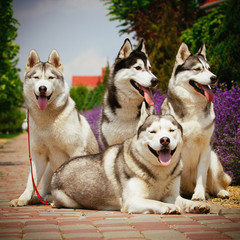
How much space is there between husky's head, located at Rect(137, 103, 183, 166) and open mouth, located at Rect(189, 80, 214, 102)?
3.34 ft

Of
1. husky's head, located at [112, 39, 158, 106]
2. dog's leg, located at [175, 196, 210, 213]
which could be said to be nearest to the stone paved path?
dog's leg, located at [175, 196, 210, 213]

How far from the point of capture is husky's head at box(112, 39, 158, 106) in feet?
18.4

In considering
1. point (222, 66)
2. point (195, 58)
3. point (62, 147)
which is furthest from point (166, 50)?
point (62, 147)

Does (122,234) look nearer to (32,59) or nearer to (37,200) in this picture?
(37,200)

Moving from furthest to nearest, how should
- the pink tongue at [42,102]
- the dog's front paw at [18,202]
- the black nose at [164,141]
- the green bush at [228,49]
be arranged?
the green bush at [228,49], the pink tongue at [42,102], the dog's front paw at [18,202], the black nose at [164,141]

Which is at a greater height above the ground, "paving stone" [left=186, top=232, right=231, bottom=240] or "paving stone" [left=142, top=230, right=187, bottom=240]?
"paving stone" [left=186, top=232, right=231, bottom=240]

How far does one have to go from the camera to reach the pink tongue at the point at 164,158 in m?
4.42

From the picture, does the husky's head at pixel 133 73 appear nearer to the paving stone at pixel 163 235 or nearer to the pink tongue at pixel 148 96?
the pink tongue at pixel 148 96

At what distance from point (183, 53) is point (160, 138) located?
197 cm

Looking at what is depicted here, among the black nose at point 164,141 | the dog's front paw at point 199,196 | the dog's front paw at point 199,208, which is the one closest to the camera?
the dog's front paw at point 199,208

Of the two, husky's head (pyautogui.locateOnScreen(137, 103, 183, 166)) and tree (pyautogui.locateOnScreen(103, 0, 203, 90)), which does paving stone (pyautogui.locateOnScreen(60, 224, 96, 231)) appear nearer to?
husky's head (pyautogui.locateOnScreen(137, 103, 183, 166))

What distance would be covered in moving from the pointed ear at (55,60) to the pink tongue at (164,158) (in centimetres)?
237

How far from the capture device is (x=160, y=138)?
4.38 metres

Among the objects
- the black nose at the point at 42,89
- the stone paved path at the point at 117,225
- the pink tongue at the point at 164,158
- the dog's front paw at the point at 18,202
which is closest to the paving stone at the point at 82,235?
the stone paved path at the point at 117,225
